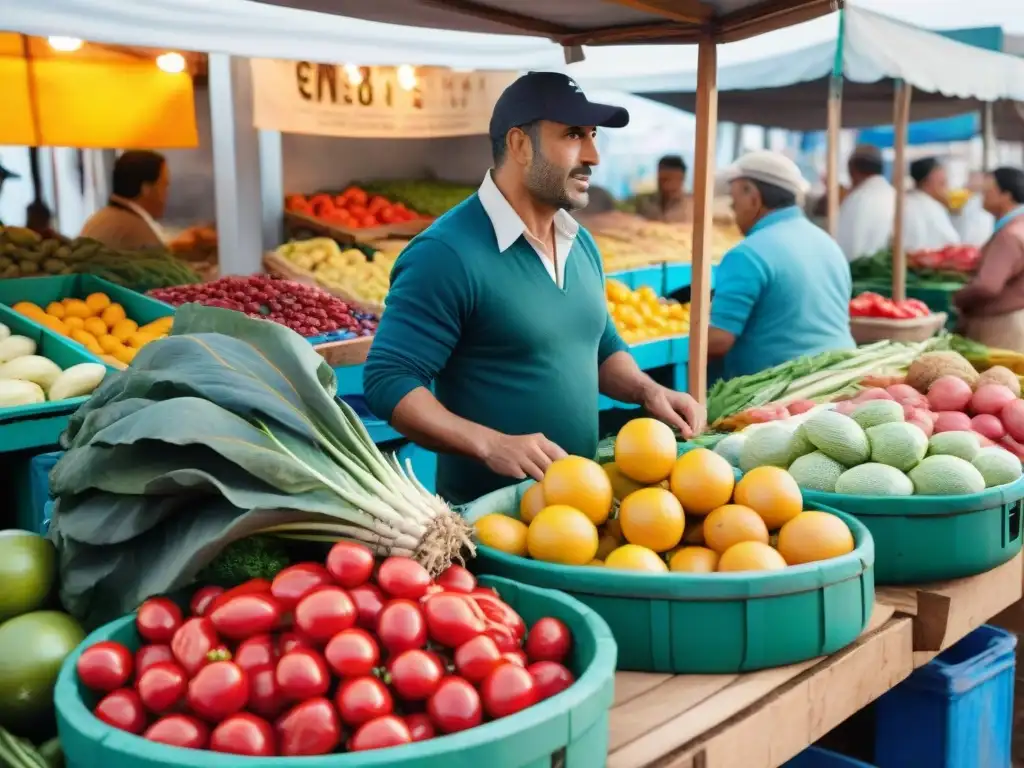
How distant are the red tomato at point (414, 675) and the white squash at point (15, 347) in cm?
338

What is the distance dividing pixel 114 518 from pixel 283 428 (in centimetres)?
32

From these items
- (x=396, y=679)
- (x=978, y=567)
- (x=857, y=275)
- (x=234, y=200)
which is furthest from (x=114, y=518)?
(x=857, y=275)

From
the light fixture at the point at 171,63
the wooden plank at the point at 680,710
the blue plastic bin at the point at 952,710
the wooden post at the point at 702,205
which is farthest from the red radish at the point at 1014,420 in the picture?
the light fixture at the point at 171,63

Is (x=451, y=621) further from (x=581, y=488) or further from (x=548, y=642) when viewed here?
(x=581, y=488)

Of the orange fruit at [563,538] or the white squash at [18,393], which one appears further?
the white squash at [18,393]

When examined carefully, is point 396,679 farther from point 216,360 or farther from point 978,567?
point 978,567

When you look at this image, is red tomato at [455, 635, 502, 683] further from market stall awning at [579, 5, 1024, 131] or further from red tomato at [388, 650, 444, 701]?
market stall awning at [579, 5, 1024, 131]

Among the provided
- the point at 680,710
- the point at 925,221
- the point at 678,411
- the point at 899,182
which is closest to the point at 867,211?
the point at 925,221

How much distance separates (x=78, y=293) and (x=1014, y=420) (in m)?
4.52

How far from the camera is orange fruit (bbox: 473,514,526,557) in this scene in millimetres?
2014

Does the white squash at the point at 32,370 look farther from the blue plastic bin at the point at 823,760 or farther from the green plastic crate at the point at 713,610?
the blue plastic bin at the point at 823,760

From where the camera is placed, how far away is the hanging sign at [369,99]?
6621 millimetres

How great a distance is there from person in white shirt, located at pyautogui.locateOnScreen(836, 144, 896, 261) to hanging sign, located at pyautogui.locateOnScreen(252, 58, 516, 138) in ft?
10.9

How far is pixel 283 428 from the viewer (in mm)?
1894
